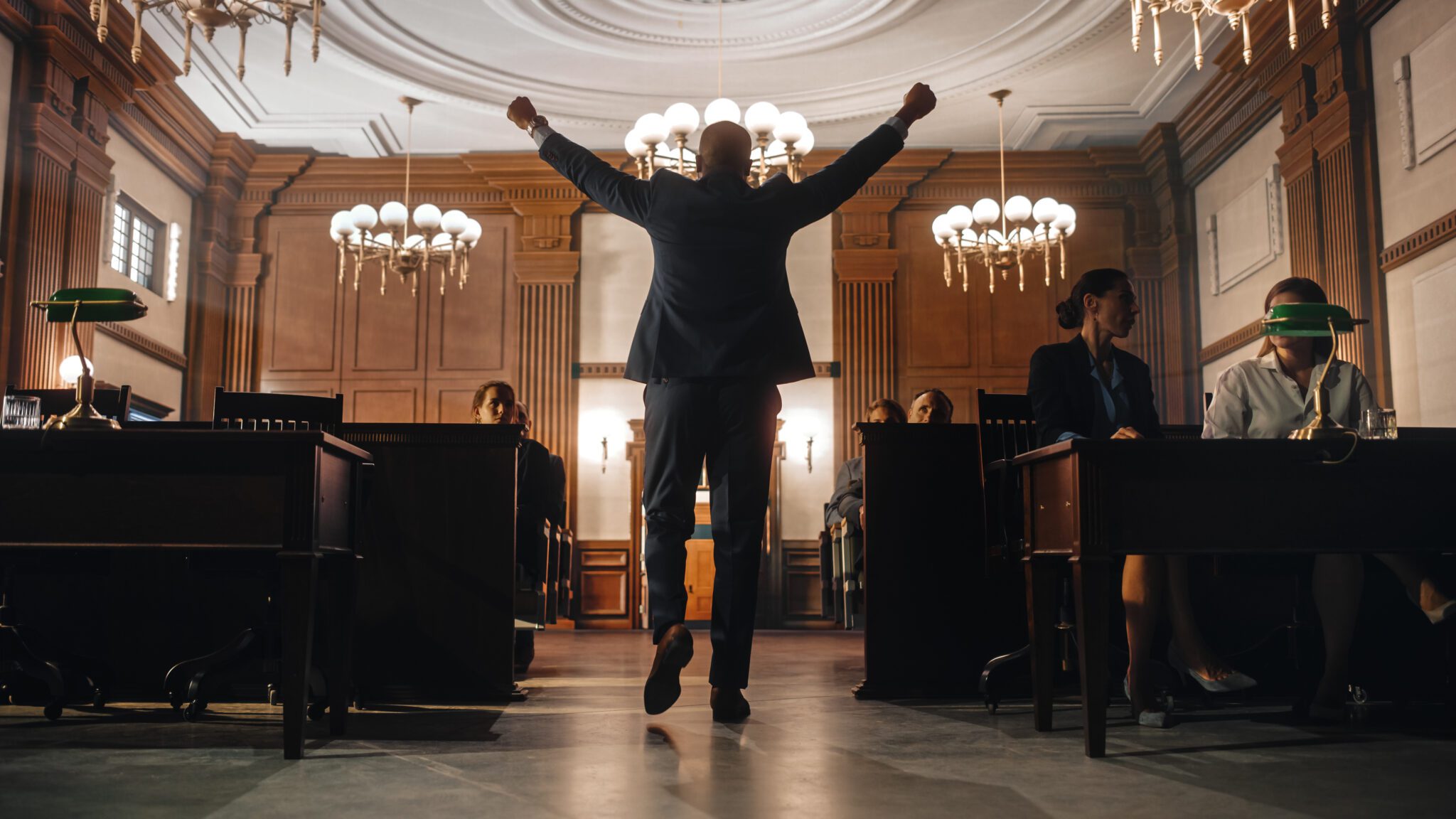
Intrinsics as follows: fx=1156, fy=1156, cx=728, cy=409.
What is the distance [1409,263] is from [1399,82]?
1.01 metres

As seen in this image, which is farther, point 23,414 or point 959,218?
point 959,218

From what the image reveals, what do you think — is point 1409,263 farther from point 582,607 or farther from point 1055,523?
point 582,607

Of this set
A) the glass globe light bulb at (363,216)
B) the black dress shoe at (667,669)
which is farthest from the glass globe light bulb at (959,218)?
the black dress shoe at (667,669)

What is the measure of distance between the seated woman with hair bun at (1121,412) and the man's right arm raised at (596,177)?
1135 mm

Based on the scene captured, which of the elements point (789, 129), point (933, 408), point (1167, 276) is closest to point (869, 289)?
point (1167, 276)

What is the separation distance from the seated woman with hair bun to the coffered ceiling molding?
529cm

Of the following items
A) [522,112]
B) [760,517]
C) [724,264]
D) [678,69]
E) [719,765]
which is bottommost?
[719,765]

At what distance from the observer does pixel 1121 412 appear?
3266 mm

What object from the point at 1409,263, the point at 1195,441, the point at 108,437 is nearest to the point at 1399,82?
the point at 1409,263

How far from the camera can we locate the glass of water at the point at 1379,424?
269cm

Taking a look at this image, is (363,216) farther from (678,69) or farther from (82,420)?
(82,420)

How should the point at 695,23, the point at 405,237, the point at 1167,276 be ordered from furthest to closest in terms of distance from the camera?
the point at 1167,276
the point at 405,237
the point at 695,23

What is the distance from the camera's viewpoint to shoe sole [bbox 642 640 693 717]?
2607mm

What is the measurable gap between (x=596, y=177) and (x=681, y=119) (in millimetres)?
3862
